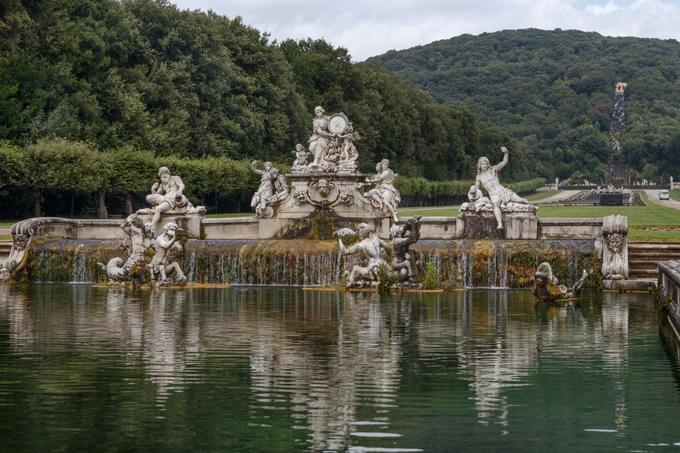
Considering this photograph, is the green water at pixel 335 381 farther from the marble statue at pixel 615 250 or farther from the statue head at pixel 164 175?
the statue head at pixel 164 175

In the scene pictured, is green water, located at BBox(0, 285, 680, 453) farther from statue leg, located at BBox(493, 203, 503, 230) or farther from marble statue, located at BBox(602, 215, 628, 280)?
statue leg, located at BBox(493, 203, 503, 230)

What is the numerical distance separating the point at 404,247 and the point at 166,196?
8.53m

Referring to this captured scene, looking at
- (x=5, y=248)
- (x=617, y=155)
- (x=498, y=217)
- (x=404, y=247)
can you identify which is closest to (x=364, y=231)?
(x=404, y=247)

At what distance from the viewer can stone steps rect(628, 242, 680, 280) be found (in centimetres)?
3134

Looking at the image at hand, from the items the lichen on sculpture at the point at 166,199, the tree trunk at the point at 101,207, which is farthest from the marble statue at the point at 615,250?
the tree trunk at the point at 101,207

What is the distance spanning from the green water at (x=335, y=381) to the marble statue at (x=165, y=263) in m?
7.13

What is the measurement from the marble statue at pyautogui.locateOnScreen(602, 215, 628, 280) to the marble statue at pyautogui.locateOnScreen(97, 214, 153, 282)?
34.7ft

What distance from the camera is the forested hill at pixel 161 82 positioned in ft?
208

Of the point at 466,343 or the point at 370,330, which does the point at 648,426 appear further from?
the point at 370,330

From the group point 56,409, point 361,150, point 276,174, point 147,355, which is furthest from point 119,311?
point 361,150

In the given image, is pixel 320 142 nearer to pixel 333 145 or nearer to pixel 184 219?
pixel 333 145

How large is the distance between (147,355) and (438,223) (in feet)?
65.6

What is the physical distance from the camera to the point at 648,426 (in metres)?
12.6

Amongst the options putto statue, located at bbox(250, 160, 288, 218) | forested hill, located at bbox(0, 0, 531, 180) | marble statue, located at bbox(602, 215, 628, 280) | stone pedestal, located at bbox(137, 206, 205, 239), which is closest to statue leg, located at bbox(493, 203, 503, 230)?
marble statue, located at bbox(602, 215, 628, 280)
